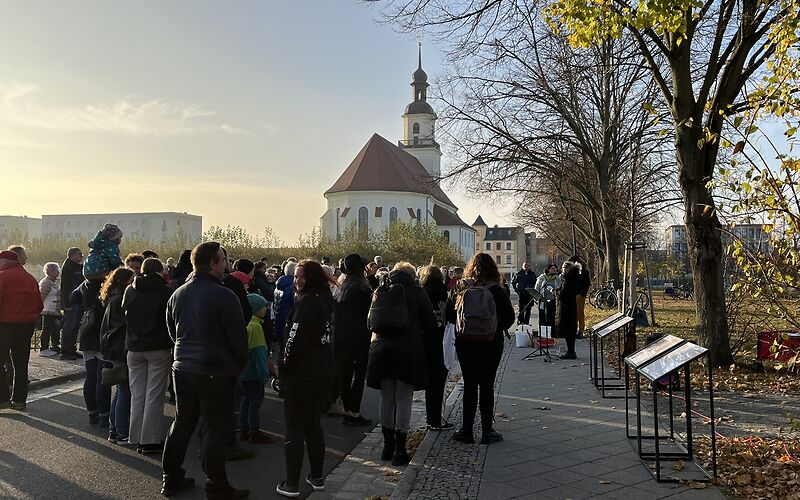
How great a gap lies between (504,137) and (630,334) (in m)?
12.8

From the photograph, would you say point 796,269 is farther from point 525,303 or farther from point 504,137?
point 504,137

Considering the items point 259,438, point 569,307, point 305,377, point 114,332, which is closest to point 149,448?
point 259,438

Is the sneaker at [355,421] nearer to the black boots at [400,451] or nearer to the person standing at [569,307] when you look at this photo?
the black boots at [400,451]

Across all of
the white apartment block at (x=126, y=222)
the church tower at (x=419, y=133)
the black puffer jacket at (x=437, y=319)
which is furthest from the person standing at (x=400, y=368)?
the white apartment block at (x=126, y=222)

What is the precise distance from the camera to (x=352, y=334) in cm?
804

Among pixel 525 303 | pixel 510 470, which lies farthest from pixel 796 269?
pixel 525 303

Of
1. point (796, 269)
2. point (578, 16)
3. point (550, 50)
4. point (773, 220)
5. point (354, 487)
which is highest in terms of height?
point (550, 50)

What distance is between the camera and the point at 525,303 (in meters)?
19.0

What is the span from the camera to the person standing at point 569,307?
1338 centimetres

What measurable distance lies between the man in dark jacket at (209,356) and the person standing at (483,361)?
243 cm

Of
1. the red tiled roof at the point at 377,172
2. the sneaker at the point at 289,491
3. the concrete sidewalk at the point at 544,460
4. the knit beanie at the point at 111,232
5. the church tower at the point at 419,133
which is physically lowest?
the sneaker at the point at 289,491

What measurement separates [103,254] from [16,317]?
4.11ft

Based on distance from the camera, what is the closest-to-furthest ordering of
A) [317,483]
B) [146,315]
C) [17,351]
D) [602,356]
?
[317,483], [146,315], [17,351], [602,356]

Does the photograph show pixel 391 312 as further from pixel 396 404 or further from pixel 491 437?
pixel 491 437
